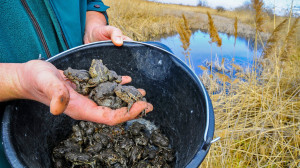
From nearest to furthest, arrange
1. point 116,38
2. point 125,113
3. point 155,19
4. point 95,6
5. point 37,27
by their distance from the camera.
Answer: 1. point 125,113
2. point 37,27
3. point 116,38
4. point 95,6
5. point 155,19

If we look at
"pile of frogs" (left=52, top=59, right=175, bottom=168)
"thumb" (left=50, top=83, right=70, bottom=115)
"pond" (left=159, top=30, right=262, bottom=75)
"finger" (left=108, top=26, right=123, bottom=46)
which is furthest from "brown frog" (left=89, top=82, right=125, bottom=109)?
"pond" (left=159, top=30, right=262, bottom=75)

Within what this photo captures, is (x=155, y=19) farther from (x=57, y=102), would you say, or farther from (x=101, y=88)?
(x=57, y=102)

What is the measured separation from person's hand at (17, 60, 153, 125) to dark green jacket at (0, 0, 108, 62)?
37 cm

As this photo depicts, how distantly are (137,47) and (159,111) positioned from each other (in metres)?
0.81

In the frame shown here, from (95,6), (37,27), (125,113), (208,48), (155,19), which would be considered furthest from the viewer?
(155,19)

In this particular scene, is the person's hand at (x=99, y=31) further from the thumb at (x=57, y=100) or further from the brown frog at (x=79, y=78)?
the thumb at (x=57, y=100)

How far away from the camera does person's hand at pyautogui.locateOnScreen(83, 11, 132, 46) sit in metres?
2.09

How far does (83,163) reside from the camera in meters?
1.87

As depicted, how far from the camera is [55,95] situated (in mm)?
1090

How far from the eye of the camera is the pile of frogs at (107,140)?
1.88m

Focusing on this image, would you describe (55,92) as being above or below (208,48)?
above

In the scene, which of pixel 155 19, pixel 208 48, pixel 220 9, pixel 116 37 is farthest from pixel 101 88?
pixel 220 9

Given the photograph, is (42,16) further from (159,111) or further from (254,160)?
(254,160)

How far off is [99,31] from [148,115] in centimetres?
119
